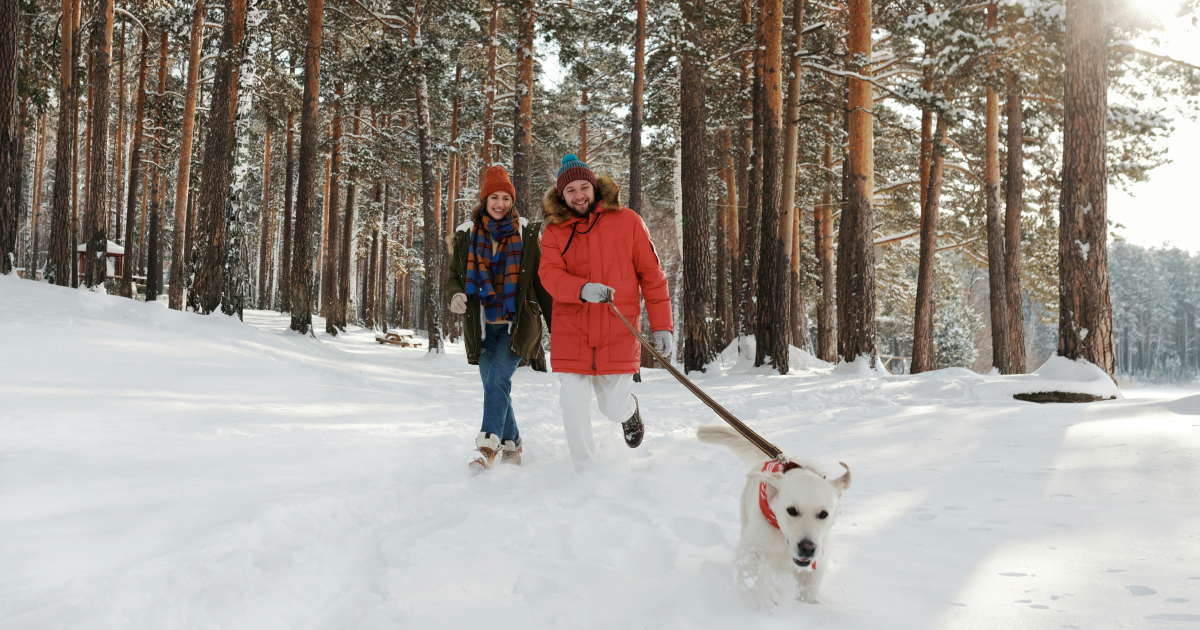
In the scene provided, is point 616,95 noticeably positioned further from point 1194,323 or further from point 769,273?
point 1194,323

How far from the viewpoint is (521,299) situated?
427cm

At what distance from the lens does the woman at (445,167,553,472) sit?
14.1 feet

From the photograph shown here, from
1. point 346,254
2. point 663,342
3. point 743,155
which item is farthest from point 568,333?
point 346,254

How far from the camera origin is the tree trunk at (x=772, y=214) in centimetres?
1198

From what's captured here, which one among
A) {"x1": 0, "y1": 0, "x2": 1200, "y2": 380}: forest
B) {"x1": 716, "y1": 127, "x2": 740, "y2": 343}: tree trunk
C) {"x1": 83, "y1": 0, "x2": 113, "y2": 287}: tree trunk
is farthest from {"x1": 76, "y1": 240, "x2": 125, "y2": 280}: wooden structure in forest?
{"x1": 716, "y1": 127, "x2": 740, "y2": 343}: tree trunk

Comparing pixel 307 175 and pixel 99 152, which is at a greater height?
pixel 99 152

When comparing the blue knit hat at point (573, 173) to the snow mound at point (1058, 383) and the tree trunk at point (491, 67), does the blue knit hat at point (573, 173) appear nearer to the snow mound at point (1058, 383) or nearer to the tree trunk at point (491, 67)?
the snow mound at point (1058, 383)

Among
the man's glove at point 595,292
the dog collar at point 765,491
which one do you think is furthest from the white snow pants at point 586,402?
the dog collar at point 765,491

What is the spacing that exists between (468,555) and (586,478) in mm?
1352

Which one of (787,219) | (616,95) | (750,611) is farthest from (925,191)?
(750,611)

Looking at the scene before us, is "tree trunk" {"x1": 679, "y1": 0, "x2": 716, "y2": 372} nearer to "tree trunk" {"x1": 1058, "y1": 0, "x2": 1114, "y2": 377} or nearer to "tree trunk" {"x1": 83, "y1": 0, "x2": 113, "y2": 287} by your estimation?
"tree trunk" {"x1": 1058, "y1": 0, "x2": 1114, "y2": 377}

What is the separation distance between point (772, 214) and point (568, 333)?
926 cm

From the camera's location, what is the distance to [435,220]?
55.0 feet

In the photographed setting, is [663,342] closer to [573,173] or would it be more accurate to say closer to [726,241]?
[573,173]
